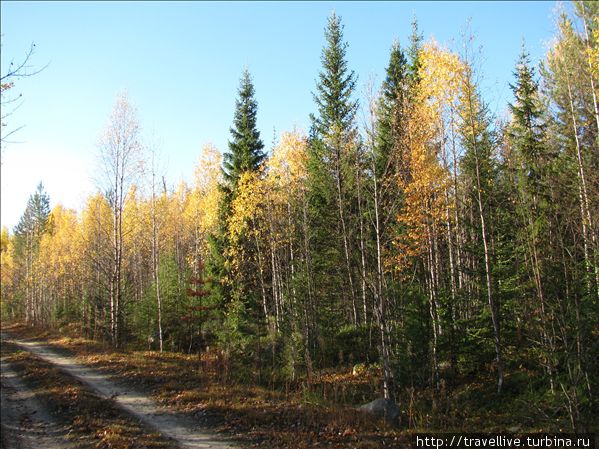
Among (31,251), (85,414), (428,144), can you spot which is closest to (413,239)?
(428,144)

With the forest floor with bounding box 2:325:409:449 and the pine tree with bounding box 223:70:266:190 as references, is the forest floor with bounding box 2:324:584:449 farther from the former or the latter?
the pine tree with bounding box 223:70:266:190

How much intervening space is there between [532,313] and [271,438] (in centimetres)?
589

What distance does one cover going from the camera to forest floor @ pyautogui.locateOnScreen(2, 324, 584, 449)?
27.0 ft

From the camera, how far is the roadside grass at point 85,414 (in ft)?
26.7

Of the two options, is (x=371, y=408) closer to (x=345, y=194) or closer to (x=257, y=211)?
(x=345, y=194)

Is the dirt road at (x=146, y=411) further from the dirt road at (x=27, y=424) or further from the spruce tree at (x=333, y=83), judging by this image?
the spruce tree at (x=333, y=83)

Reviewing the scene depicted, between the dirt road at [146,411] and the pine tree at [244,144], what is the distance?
11489mm

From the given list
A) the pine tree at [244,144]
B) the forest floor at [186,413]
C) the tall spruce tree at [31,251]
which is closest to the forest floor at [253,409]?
the forest floor at [186,413]

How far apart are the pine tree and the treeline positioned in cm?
10

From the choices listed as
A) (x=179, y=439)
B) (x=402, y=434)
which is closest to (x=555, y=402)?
(x=402, y=434)

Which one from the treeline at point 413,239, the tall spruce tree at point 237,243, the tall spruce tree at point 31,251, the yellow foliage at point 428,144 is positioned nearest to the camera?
the treeline at point 413,239

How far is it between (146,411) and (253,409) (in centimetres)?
294

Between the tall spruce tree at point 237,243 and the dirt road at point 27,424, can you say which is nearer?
the dirt road at point 27,424

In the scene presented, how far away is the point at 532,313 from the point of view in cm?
658
